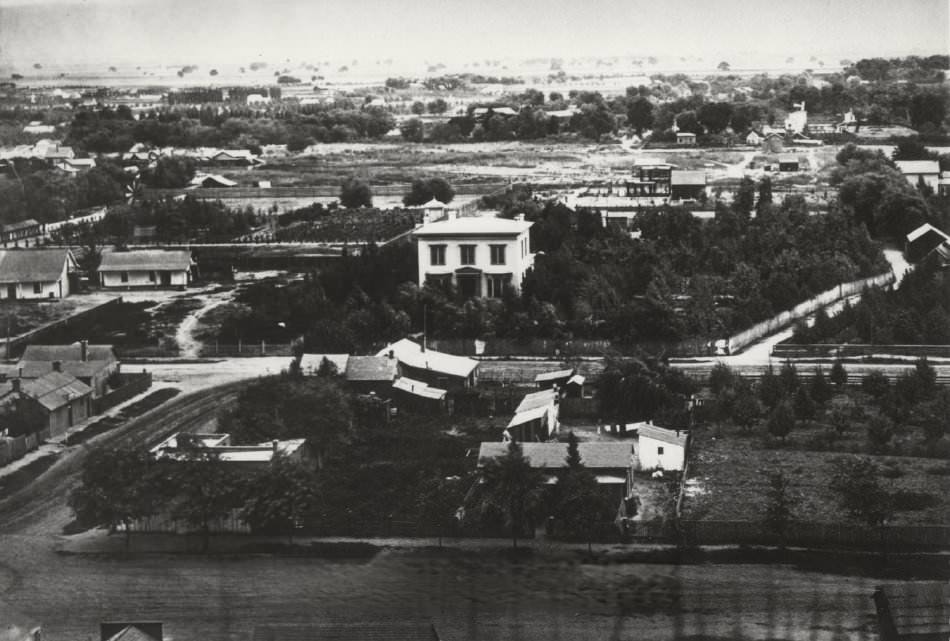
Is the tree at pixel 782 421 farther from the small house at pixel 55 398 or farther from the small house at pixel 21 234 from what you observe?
the small house at pixel 21 234

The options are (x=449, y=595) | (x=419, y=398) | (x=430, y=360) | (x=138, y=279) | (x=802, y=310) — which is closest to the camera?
(x=449, y=595)

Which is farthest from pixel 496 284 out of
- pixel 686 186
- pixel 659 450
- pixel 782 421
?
pixel 686 186

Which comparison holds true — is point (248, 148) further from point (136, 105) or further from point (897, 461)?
point (897, 461)

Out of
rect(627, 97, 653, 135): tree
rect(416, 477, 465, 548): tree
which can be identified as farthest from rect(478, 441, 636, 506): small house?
rect(627, 97, 653, 135): tree

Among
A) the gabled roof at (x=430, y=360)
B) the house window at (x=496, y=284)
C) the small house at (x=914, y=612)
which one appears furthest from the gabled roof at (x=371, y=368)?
the small house at (x=914, y=612)

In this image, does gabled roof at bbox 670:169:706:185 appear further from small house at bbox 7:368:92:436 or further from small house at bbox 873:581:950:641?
small house at bbox 873:581:950:641

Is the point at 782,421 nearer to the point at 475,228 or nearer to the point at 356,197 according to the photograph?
the point at 475,228

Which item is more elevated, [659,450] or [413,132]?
[413,132]
